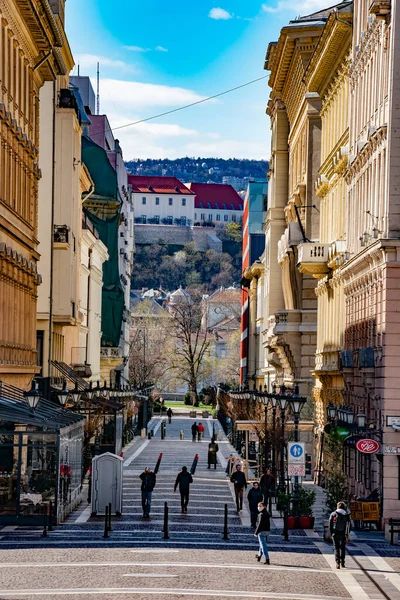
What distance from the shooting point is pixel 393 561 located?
91.6 ft

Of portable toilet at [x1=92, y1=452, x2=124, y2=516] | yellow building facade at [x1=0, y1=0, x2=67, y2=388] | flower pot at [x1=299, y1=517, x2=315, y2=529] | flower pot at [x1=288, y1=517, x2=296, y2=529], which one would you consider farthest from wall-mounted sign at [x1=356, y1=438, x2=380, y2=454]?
yellow building facade at [x1=0, y1=0, x2=67, y2=388]

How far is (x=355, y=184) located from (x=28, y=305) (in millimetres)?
11584

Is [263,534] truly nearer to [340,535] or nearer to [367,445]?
[340,535]

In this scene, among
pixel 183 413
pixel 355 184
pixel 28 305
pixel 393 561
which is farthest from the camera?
pixel 183 413

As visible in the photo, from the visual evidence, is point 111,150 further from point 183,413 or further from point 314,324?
point 314,324

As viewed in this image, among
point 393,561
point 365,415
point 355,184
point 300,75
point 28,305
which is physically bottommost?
point 393,561

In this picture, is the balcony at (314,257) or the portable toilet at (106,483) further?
the balcony at (314,257)

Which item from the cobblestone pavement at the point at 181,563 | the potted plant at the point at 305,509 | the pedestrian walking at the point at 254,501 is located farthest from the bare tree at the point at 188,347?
the pedestrian walking at the point at 254,501

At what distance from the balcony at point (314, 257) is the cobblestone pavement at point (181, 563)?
15.8 meters

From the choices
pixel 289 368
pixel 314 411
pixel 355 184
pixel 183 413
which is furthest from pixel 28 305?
pixel 183 413

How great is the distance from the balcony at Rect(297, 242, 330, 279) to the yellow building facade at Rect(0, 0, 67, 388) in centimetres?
1021

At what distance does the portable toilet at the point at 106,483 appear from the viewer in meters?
36.1

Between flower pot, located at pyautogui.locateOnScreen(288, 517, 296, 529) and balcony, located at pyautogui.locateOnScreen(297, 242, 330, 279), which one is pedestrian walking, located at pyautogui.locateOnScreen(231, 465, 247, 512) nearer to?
flower pot, located at pyautogui.locateOnScreen(288, 517, 296, 529)

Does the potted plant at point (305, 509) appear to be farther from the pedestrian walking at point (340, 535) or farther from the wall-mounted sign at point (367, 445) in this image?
the pedestrian walking at point (340, 535)
